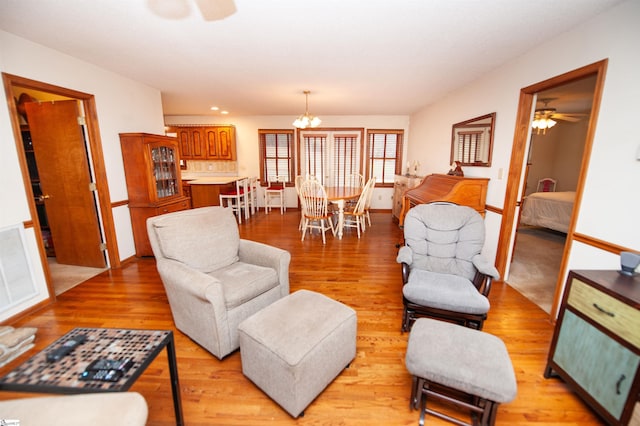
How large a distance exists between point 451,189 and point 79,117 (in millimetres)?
4340

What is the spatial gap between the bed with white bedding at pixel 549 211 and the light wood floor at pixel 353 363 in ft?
8.93

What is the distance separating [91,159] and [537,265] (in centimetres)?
569

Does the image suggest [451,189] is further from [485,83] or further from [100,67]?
[100,67]

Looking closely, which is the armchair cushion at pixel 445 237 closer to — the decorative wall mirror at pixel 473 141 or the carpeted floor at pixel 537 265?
the carpeted floor at pixel 537 265

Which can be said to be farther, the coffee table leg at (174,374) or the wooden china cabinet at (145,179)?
the wooden china cabinet at (145,179)

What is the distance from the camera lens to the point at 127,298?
253 cm

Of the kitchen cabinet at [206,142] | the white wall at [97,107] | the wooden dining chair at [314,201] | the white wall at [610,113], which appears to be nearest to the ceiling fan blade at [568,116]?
the white wall at [610,113]

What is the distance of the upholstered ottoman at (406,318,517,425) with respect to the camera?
1172 mm

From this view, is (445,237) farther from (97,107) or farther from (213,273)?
(97,107)

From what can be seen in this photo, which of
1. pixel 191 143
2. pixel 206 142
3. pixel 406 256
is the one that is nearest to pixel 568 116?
pixel 406 256

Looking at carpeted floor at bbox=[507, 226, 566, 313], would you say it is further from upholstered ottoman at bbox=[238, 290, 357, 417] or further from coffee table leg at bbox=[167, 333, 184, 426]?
coffee table leg at bbox=[167, 333, 184, 426]

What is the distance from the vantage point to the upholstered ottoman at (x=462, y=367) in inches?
46.1

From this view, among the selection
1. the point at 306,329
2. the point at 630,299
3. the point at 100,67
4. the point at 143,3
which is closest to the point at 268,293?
the point at 306,329

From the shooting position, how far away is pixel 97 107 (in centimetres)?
299
